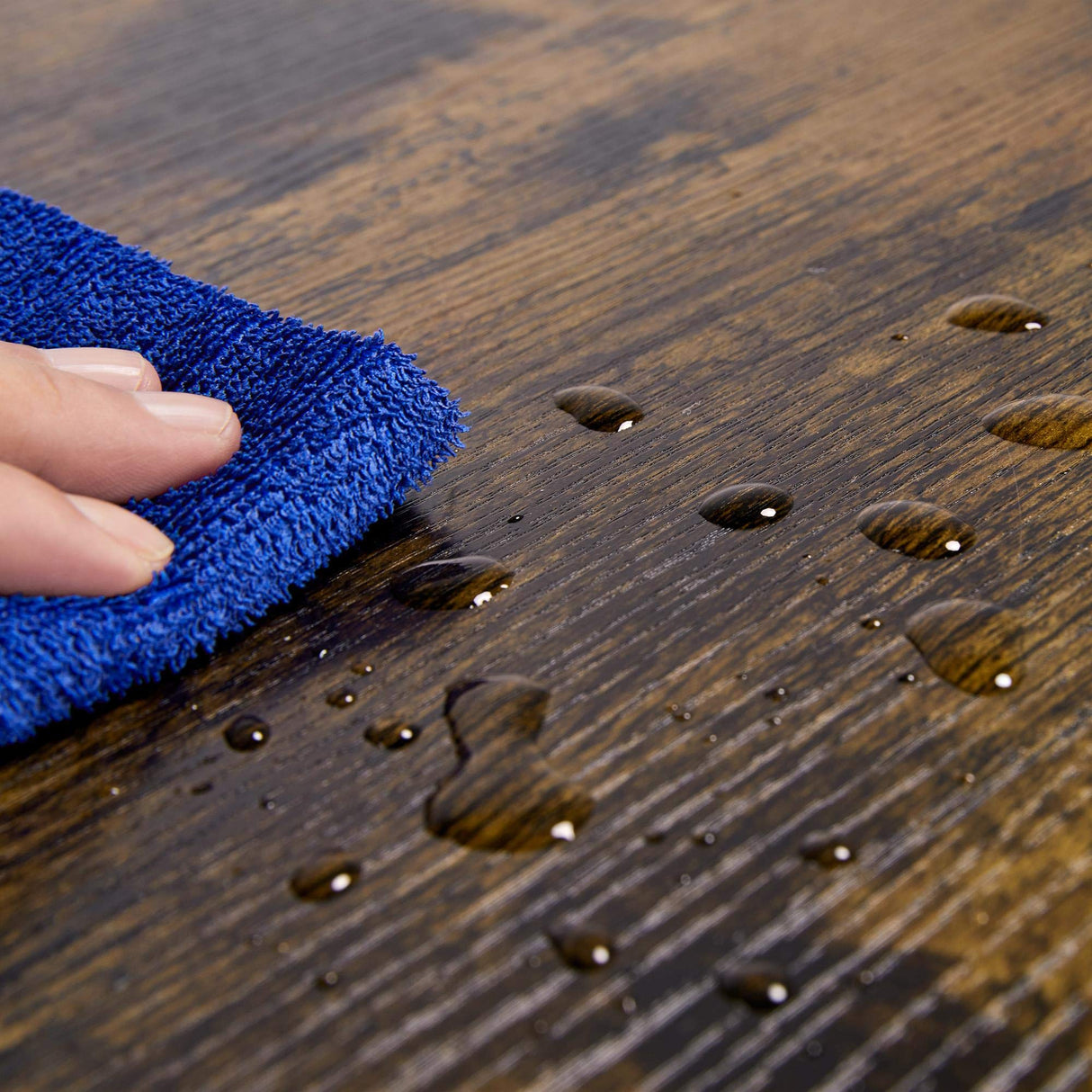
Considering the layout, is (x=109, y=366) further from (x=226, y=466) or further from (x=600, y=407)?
(x=600, y=407)

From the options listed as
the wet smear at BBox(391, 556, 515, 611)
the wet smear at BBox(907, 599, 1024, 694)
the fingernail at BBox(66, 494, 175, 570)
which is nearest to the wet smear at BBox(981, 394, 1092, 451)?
the wet smear at BBox(907, 599, 1024, 694)

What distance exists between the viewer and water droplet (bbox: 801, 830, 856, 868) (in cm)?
32

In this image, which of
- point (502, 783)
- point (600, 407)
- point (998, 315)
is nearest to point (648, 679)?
point (502, 783)

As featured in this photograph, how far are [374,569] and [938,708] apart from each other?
21 centimetres

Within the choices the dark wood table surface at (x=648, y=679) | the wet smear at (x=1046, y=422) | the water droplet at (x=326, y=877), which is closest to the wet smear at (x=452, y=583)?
the dark wood table surface at (x=648, y=679)

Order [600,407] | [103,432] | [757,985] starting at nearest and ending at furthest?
[757,985]
[103,432]
[600,407]

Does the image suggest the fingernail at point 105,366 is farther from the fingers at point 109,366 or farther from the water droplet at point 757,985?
the water droplet at point 757,985

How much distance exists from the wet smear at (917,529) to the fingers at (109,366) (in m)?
0.30

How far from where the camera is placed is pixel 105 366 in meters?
0.46

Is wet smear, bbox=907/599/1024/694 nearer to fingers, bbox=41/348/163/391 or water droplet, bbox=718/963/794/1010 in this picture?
water droplet, bbox=718/963/794/1010

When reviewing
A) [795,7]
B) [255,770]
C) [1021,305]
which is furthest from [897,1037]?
[795,7]

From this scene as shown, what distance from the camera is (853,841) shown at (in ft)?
1.06

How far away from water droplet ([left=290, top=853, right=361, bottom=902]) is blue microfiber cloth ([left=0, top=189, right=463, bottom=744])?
0.33 feet

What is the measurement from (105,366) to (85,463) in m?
0.07
